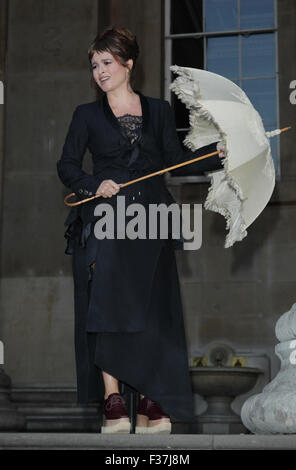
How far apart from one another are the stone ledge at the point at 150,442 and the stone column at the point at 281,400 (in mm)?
389

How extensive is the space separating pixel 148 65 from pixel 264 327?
11.7 feet

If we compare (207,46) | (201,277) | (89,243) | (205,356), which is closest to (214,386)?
(205,356)

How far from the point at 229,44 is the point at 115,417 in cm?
834

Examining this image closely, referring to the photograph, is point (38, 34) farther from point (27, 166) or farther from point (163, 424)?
point (163, 424)

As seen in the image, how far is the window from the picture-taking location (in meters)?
12.3

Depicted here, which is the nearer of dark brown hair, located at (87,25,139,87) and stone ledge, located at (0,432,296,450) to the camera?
stone ledge, located at (0,432,296,450)

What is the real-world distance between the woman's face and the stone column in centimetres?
164

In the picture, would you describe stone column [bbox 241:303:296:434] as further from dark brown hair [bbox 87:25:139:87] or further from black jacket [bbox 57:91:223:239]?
dark brown hair [bbox 87:25:139:87]

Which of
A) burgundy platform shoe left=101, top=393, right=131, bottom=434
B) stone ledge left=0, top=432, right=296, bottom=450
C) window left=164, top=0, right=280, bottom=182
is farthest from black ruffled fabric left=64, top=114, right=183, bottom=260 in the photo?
window left=164, top=0, right=280, bottom=182

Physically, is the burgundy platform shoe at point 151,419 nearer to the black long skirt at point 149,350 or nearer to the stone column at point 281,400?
the black long skirt at point 149,350

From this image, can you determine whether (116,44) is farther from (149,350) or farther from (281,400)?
(281,400)

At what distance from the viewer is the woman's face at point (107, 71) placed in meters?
5.46

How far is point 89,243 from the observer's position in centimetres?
536

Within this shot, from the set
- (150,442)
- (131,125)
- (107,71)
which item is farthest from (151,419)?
(107,71)
